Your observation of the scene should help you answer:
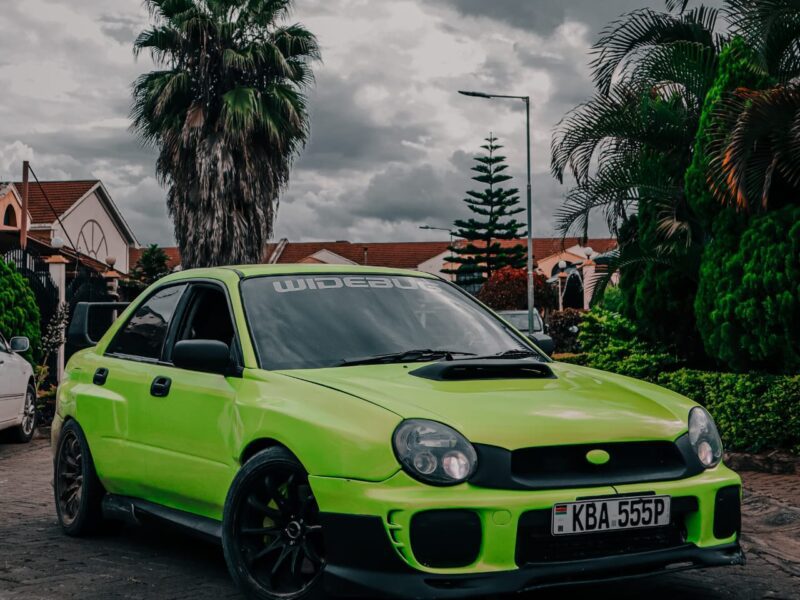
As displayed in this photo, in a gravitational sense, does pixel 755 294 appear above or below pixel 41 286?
below

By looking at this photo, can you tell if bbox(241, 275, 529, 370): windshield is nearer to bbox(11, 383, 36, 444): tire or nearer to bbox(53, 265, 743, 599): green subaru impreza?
bbox(53, 265, 743, 599): green subaru impreza

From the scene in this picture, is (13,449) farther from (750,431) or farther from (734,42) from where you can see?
(734,42)

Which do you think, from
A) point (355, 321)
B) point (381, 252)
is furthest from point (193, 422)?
point (381, 252)

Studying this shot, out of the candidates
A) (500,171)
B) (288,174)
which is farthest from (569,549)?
(500,171)

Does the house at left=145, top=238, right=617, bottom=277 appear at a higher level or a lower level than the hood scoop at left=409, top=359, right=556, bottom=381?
higher

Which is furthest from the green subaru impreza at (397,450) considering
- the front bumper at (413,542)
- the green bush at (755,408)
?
the green bush at (755,408)

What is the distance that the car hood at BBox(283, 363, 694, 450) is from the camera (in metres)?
4.42

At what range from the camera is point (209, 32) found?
3212cm

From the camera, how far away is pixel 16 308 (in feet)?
50.3

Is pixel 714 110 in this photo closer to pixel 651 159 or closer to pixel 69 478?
pixel 651 159

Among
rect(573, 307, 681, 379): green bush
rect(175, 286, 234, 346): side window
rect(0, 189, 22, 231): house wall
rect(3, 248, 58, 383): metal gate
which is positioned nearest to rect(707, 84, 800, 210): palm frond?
rect(573, 307, 681, 379): green bush

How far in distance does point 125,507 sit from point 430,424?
2.57m

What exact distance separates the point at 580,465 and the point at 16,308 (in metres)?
12.3

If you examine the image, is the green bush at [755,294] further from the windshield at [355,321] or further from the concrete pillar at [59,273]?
the concrete pillar at [59,273]
